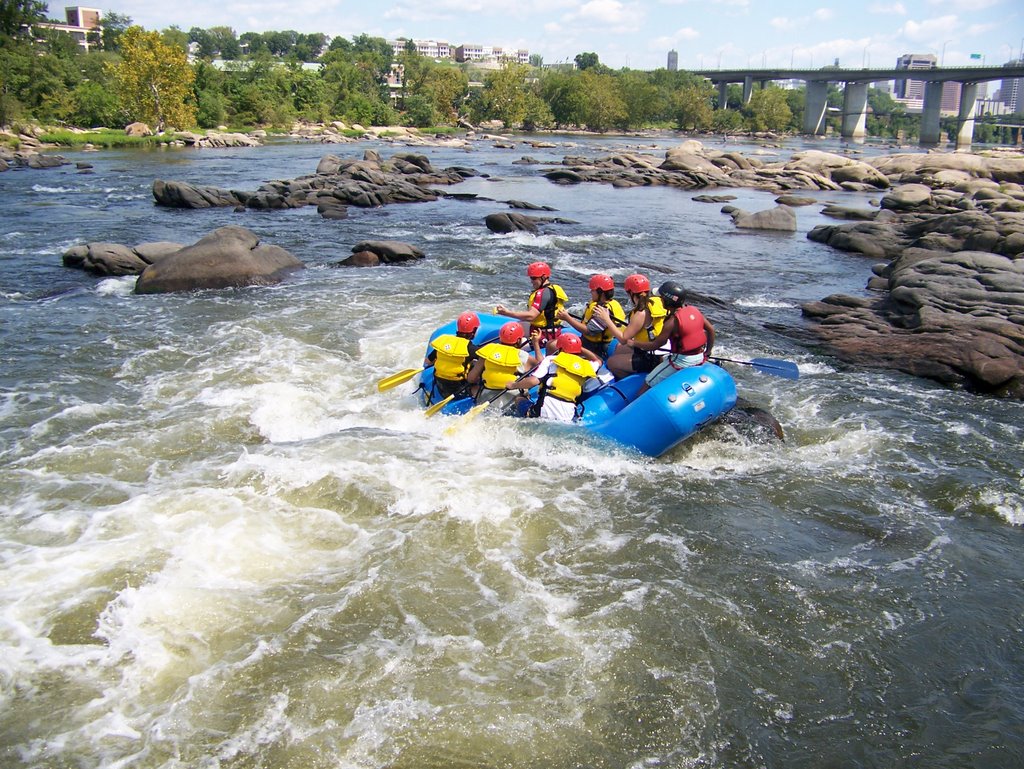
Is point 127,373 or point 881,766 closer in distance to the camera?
point 881,766

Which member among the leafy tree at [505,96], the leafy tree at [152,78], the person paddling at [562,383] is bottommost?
the person paddling at [562,383]

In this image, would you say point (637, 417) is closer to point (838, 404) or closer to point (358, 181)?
point (838, 404)

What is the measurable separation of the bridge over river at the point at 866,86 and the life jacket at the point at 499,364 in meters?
78.0

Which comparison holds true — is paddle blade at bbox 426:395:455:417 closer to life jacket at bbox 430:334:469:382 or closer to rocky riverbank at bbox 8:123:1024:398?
life jacket at bbox 430:334:469:382

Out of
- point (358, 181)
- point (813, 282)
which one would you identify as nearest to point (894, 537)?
point (813, 282)

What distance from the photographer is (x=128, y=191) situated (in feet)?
92.4

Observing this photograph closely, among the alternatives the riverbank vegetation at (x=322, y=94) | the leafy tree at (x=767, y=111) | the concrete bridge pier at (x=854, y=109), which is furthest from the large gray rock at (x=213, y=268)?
the leafy tree at (x=767, y=111)

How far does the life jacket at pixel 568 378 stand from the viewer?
26.5ft

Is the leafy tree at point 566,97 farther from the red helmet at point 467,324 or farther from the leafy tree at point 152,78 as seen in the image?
the red helmet at point 467,324

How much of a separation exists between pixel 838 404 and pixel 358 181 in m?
23.8

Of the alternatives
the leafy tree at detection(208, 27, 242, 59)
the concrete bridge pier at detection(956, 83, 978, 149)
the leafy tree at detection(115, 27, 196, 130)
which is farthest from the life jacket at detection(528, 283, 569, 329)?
the leafy tree at detection(208, 27, 242, 59)

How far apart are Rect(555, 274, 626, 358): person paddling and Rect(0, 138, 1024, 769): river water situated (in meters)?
1.67

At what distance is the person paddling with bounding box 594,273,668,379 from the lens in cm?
839

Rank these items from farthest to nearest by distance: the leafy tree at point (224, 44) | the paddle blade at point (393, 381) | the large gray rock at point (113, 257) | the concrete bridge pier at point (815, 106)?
the leafy tree at point (224, 44)
the concrete bridge pier at point (815, 106)
the large gray rock at point (113, 257)
the paddle blade at point (393, 381)
